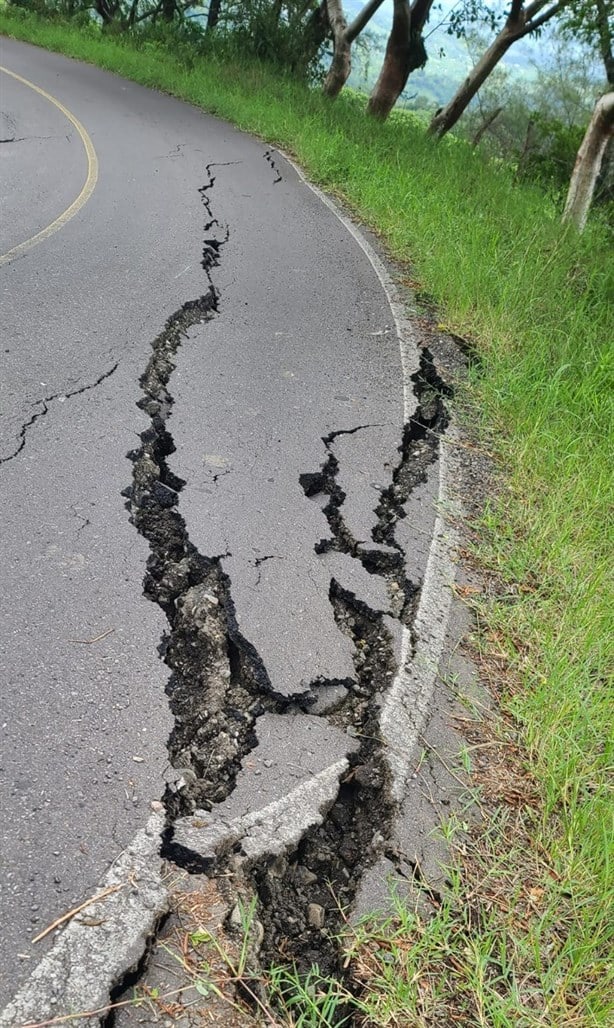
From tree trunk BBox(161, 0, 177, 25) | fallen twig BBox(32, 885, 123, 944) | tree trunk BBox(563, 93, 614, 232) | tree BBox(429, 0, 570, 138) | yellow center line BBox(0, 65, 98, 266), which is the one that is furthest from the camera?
tree trunk BBox(161, 0, 177, 25)

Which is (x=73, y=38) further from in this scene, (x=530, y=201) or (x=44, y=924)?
(x=44, y=924)

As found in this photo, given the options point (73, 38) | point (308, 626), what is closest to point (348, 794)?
point (308, 626)

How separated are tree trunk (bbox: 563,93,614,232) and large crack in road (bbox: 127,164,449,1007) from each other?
603 cm

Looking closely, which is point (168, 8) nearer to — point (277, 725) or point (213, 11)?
point (213, 11)

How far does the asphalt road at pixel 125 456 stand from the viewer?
2.28 meters

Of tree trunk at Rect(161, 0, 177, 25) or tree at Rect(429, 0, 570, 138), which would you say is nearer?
tree at Rect(429, 0, 570, 138)

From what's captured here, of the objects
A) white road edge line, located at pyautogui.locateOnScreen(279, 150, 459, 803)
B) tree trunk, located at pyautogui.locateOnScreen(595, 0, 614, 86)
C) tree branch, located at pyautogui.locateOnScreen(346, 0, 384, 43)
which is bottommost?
white road edge line, located at pyautogui.locateOnScreen(279, 150, 459, 803)

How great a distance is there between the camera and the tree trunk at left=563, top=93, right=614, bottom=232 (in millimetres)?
8297

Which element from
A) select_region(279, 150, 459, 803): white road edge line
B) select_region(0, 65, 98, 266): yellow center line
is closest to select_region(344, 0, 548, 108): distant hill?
select_region(0, 65, 98, 266): yellow center line

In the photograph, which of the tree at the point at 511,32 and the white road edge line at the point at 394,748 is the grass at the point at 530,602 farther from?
the tree at the point at 511,32

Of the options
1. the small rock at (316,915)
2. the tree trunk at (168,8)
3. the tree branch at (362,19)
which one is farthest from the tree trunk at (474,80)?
the small rock at (316,915)

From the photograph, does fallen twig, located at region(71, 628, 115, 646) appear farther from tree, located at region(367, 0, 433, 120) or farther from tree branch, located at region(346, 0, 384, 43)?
tree branch, located at region(346, 0, 384, 43)

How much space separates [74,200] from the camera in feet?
24.6

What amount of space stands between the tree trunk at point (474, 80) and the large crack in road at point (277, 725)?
10622 millimetres
